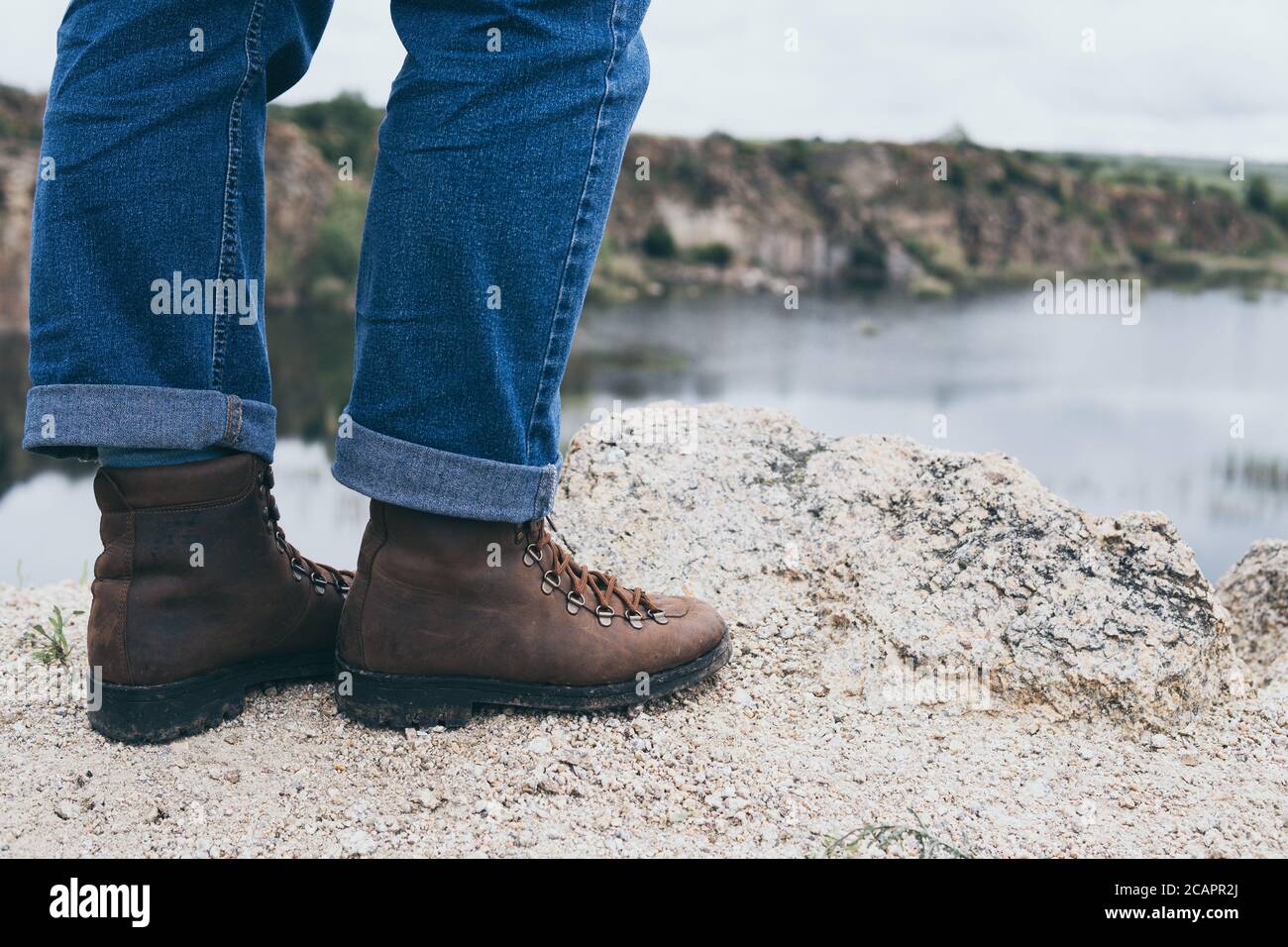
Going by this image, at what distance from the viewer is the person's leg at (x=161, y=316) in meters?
1.72

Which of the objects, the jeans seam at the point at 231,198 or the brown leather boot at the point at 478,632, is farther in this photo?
the brown leather boot at the point at 478,632

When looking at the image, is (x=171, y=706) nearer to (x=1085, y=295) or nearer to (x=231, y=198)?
(x=231, y=198)

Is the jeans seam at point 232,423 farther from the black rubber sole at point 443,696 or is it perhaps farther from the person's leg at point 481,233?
the black rubber sole at point 443,696

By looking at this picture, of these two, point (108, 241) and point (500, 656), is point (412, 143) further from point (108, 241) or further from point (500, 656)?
point (500, 656)

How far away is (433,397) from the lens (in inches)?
67.3

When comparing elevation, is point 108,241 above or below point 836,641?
above

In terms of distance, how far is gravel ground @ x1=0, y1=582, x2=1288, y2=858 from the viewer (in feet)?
5.58

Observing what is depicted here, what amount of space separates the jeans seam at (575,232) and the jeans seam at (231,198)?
514 mm

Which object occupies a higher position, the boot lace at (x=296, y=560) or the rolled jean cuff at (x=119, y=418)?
the rolled jean cuff at (x=119, y=418)

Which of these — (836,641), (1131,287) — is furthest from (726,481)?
(1131,287)

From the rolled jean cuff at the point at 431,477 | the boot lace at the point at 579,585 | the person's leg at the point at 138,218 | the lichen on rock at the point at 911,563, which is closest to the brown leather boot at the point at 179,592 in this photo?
the person's leg at the point at 138,218

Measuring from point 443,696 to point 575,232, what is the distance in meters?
0.83

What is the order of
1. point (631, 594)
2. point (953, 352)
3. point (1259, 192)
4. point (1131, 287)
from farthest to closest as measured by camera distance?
point (1259, 192) < point (953, 352) < point (1131, 287) < point (631, 594)

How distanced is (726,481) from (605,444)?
339mm
